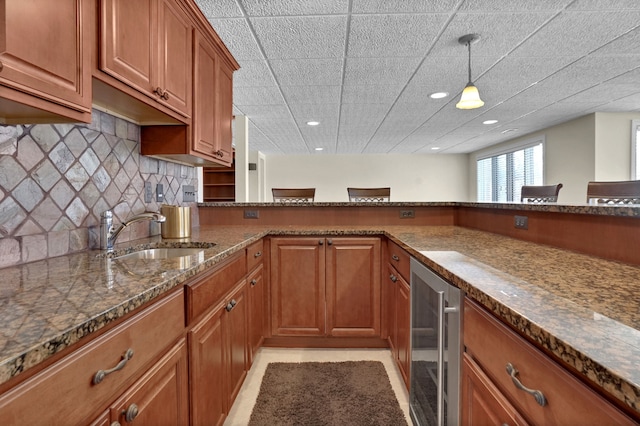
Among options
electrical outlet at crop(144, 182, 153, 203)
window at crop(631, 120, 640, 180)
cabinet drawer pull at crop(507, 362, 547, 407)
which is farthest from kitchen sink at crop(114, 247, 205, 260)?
window at crop(631, 120, 640, 180)

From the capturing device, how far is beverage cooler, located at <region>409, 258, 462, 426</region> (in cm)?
104

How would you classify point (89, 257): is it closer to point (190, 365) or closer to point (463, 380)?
point (190, 365)

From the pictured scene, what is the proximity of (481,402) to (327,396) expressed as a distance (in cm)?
116

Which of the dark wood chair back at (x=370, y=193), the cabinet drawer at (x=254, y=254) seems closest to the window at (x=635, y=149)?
the dark wood chair back at (x=370, y=193)

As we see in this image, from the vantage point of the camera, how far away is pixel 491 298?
2.45ft

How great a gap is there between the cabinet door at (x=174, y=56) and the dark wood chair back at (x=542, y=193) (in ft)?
9.99

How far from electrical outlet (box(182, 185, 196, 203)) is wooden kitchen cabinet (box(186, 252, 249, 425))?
953 mm

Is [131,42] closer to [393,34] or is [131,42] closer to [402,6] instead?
[402,6]

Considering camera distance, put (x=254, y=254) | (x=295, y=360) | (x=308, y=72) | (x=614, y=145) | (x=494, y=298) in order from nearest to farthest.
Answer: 1. (x=494, y=298)
2. (x=254, y=254)
3. (x=295, y=360)
4. (x=308, y=72)
5. (x=614, y=145)

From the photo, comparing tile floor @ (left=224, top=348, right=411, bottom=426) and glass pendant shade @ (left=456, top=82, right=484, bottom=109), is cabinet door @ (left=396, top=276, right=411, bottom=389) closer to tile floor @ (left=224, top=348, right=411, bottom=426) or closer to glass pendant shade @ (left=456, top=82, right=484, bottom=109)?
tile floor @ (left=224, top=348, right=411, bottom=426)

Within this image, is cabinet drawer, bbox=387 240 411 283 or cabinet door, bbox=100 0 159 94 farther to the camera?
cabinet drawer, bbox=387 240 411 283

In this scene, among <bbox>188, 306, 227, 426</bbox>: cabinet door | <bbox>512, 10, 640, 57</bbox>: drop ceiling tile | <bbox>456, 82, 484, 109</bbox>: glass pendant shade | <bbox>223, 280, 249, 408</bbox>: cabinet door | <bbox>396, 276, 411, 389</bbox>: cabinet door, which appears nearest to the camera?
<bbox>188, 306, 227, 426</bbox>: cabinet door

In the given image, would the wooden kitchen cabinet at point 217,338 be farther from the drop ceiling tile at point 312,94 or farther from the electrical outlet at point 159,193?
the drop ceiling tile at point 312,94

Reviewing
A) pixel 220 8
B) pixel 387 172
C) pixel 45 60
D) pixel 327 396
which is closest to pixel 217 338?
pixel 327 396
